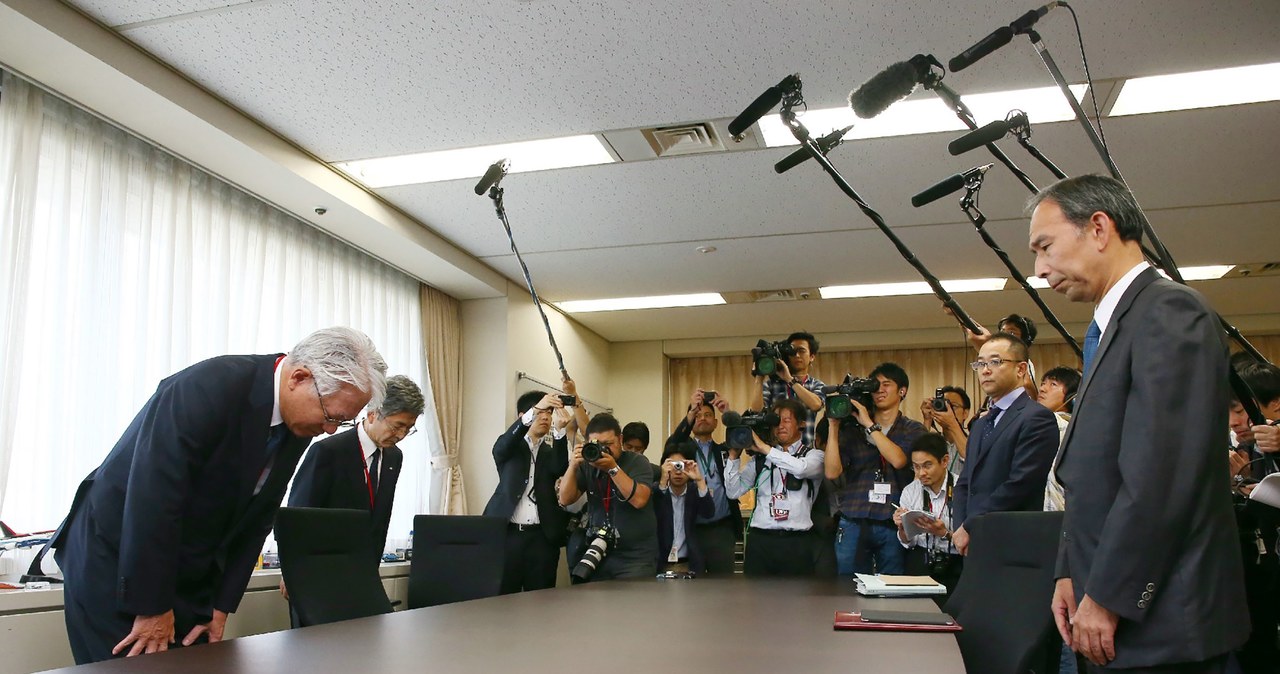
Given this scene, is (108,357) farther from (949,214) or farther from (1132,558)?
(949,214)

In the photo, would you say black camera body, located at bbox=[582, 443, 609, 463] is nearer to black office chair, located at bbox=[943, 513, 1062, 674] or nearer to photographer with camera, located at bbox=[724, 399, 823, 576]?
photographer with camera, located at bbox=[724, 399, 823, 576]

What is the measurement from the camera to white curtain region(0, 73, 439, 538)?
2988 mm

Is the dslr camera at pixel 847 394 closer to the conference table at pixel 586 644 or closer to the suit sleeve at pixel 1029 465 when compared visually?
the suit sleeve at pixel 1029 465

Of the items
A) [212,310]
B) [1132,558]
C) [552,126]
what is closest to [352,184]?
[212,310]

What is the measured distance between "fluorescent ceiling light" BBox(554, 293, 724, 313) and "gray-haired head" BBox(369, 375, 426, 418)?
337 cm

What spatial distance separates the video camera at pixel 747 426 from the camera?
385 cm

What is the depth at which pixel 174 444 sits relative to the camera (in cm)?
177

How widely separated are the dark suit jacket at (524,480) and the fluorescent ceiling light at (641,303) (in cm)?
232

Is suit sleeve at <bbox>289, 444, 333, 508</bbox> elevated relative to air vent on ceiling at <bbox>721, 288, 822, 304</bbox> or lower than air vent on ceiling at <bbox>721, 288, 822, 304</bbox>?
lower

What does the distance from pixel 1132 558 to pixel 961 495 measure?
1.70m

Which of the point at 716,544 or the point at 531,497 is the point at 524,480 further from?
the point at 716,544

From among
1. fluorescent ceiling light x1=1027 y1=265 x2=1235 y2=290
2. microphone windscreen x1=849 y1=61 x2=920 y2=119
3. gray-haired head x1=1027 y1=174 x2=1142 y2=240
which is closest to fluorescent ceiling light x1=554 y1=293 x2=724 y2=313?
fluorescent ceiling light x1=1027 y1=265 x2=1235 y2=290

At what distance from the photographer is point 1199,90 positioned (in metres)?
3.32

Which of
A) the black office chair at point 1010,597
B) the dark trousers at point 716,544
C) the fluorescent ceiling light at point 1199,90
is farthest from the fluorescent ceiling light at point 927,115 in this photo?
the black office chair at point 1010,597
